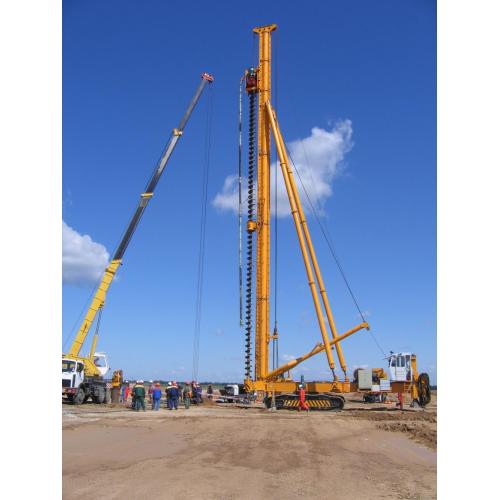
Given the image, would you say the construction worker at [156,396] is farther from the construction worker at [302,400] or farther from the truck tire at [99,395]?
the construction worker at [302,400]

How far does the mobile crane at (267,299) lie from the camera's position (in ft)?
91.5

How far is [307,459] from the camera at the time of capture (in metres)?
11.5

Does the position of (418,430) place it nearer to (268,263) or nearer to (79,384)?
(268,263)

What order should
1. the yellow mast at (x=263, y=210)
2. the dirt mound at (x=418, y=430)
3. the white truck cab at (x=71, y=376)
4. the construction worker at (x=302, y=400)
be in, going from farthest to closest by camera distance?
the yellow mast at (x=263, y=210) → the white truck cab at (x=71, y=376) → the construction worker at (x=302, y=400) → the dirt mound at (x=418, y=430)

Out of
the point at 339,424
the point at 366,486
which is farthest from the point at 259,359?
the point at 366,486

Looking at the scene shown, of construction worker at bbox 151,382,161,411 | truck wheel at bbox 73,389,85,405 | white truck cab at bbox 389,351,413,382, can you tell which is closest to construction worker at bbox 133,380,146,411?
construction worker at bbox 151,382,161,411

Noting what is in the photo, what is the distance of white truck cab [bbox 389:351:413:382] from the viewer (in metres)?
31.0

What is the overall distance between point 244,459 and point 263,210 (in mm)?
19935

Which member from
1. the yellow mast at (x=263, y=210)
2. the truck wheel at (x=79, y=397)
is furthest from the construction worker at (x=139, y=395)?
the yellow mast at (x=263, y=210)

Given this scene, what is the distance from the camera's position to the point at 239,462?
1081 centimetres

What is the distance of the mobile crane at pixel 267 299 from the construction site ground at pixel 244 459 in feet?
26.1
